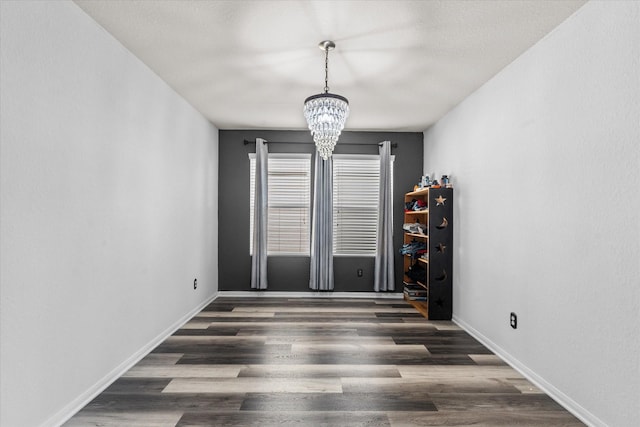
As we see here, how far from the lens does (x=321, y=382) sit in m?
2.44

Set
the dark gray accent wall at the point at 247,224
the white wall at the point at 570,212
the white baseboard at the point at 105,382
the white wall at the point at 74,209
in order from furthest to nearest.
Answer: the dark gray accent wall at the point at 247,224 → the white baseboard at the point at 105,382 → the white wall at the point at 570,212 → the white wall at the point at 74,209

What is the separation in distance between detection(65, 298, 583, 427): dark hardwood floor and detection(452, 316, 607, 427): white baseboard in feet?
0.15

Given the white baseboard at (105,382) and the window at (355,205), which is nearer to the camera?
the white baseboard at (105,382)

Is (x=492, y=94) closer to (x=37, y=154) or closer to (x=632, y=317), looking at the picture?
(x=632, y=317)

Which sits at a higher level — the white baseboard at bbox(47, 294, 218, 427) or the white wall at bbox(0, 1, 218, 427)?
the white wall at bbox(0, 1, 218, 427)

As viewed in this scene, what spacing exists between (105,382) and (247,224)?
291 centimetres

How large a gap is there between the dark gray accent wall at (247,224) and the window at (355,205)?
6.5 inches

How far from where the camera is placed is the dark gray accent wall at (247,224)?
16.5 feet

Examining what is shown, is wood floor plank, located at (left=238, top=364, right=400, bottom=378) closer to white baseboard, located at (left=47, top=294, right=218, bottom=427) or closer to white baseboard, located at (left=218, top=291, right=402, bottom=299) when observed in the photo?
white baseboard, located at (left=47, top=294, right=218, bottom=427)

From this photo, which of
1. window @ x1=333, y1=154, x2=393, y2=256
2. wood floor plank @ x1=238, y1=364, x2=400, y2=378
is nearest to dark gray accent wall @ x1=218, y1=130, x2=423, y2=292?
window @ x1=333, y1=154, x2=393, y2=256

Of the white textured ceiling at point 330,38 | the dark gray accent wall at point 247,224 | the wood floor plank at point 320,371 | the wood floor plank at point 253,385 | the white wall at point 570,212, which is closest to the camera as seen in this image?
the white wall at point 570,212

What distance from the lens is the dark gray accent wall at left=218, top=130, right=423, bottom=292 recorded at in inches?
198

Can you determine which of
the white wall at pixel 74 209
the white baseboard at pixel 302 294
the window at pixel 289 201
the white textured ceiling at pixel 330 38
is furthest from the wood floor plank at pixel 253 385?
the window at pixel 289 201

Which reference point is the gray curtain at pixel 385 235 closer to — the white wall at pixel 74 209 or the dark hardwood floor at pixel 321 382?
the dark hardwood floor at pixel 321 382
